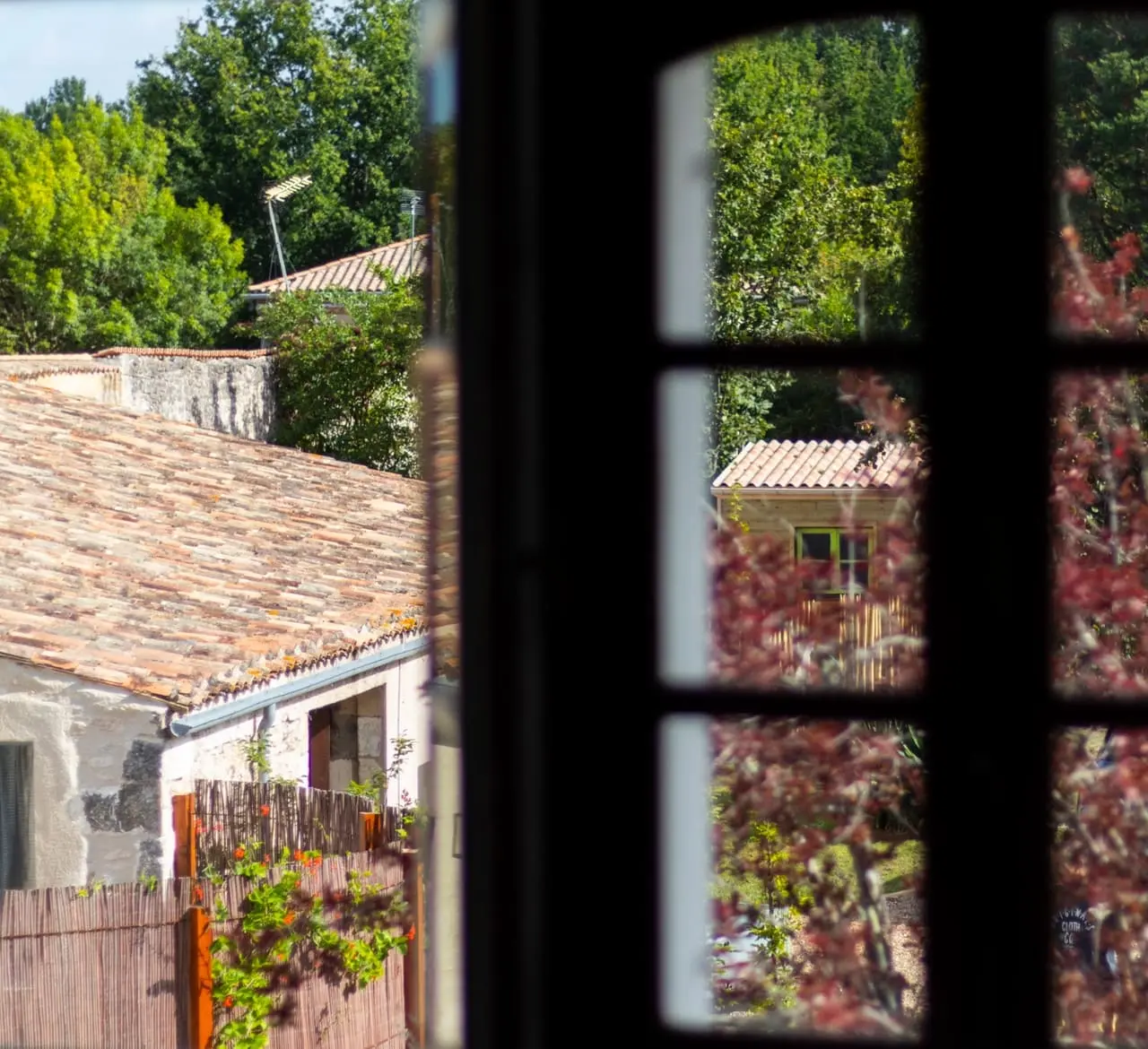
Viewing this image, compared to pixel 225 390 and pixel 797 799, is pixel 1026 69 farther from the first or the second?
pixel 225 390

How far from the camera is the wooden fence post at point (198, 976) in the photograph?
580 cm

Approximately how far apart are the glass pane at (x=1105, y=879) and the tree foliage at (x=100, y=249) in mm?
24328

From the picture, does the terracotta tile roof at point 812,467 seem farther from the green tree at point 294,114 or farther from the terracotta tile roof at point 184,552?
the green tree at point 294,114

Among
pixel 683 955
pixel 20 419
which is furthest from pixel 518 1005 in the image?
pixel 20 419

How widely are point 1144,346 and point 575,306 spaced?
448 millimetres

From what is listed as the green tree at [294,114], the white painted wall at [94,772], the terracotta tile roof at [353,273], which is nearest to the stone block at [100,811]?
the white painted wall at [94,772]

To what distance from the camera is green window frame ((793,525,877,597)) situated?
8.46 ft

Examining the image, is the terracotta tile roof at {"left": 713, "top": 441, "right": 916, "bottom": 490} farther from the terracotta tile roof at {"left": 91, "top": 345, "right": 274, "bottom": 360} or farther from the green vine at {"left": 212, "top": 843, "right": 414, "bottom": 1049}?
the terracotta tile roof at {"left": 91, "top": 345, "right": 274, "bottom": 360}

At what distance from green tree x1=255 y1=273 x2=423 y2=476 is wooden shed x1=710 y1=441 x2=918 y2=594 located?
1334cm

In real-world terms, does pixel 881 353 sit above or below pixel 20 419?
below

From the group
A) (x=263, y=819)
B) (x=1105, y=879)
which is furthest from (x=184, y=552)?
(x=1105, y=879)

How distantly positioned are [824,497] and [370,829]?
3672 millimetres

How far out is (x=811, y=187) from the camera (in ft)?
37.2

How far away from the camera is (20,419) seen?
11.2 m
